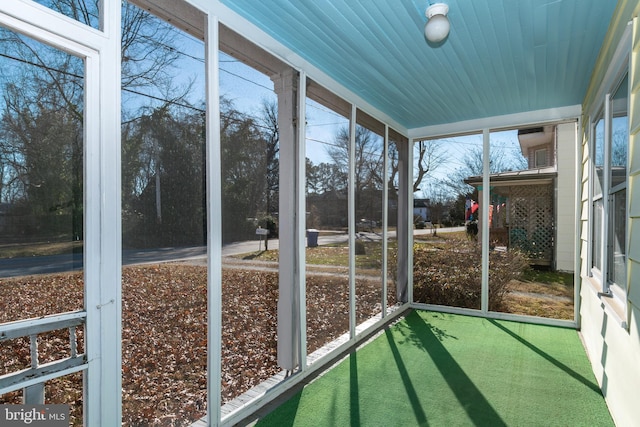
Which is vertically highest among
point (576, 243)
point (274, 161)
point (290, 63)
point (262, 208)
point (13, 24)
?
point (290, 63)

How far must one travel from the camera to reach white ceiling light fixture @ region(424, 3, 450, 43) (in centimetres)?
204

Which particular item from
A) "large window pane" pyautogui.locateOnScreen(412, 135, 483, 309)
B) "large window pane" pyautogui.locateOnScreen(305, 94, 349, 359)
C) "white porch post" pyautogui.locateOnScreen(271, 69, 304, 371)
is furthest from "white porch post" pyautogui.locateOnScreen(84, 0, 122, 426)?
"large window pane" pyautogui.locateOnScreen(412, 135, 483, 309)

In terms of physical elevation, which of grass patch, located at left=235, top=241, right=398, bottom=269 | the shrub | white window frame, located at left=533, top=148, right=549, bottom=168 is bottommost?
the shrub

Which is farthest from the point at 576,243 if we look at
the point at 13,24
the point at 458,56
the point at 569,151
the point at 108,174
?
the point at 13,24

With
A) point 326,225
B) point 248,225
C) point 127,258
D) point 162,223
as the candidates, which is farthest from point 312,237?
point 127,258

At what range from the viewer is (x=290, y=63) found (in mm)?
2613

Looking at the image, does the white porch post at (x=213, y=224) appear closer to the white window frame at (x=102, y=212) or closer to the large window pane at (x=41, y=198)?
the white window frame at (x=102, y=212)

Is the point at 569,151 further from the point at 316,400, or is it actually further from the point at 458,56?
the point at 316,400

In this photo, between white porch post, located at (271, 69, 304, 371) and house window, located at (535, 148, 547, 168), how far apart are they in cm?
309

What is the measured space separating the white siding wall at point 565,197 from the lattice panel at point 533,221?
8 cm

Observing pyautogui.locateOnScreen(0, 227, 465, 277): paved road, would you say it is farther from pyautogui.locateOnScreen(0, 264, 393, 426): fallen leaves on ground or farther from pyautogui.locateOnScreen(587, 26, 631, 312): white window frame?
pyautogui.locateOnScreen(587, 26, 631, 312): white window frame

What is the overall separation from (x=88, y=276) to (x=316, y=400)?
1.71m

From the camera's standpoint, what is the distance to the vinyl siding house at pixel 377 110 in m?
1.43

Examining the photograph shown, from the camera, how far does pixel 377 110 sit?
393 cm
